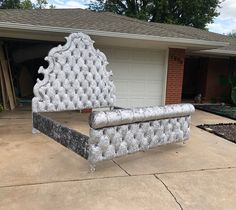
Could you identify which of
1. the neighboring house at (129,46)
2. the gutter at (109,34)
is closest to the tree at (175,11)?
the neighboring house at (129,46)

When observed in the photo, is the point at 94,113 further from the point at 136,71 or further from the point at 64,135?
the point at 136,71

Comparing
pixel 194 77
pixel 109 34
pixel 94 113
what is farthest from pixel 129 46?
pixel 194 77

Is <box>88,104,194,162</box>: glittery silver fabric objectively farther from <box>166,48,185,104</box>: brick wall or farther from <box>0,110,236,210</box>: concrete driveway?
<box>166,48,185,104</box>: brick wall

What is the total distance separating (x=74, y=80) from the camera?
7.62 m

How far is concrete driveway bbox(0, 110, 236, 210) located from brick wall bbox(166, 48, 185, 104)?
4369mm

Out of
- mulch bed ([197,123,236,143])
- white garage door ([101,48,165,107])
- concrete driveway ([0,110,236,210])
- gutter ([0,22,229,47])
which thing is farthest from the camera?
white garage door ([101,48,165,107])

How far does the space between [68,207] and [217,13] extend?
89.9 feet

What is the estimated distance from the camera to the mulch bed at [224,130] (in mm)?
7533

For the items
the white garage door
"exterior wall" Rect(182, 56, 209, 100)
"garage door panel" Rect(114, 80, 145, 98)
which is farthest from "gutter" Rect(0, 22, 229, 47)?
"exterior wall" Rect(182, 56, 209, 100)

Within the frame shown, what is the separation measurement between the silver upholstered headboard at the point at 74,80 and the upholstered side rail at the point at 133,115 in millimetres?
2753

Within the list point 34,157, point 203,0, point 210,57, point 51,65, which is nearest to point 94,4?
point 203,0

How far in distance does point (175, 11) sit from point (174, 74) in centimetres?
1811

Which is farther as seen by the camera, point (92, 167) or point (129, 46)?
point (129, 46)

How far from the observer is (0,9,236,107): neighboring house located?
8039 millimetres
